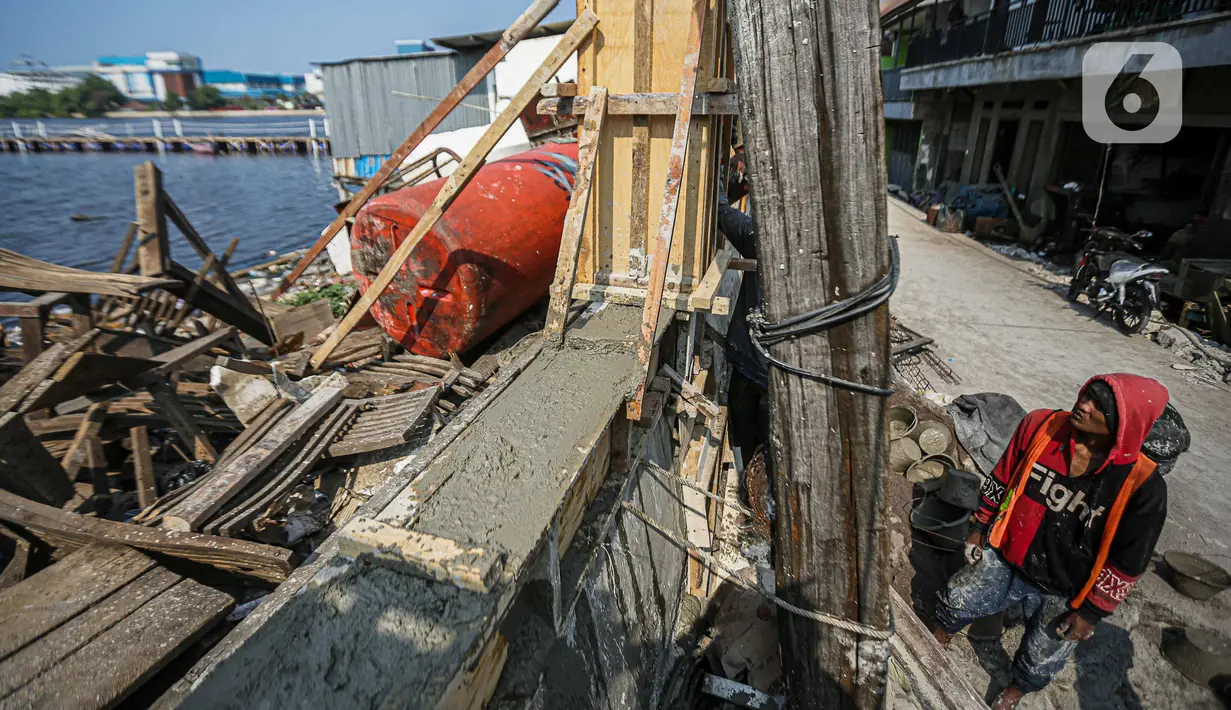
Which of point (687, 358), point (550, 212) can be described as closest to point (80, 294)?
point (550, 212)

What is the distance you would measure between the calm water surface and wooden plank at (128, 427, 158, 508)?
13530mm

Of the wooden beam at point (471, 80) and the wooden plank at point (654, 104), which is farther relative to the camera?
the wooden beam at point (471, 80)

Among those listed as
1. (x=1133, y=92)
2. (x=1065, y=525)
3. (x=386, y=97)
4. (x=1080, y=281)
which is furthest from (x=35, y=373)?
(x=386, y=97)

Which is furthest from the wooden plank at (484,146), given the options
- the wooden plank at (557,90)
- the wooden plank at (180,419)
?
the wooden plank at (180,419)

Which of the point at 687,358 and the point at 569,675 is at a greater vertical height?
the point at 687,358

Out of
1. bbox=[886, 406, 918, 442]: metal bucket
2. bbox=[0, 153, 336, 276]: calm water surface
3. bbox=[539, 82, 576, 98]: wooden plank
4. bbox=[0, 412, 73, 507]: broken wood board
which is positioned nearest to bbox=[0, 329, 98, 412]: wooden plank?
bbox=[0, 412, 73, 507]: broken wood board

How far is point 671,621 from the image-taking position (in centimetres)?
330

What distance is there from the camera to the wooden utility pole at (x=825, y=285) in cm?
142

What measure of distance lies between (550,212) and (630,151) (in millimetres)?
2093

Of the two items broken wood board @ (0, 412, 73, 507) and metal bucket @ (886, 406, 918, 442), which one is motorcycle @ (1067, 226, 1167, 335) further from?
broken wood board @ (0, 412, 73, 507)

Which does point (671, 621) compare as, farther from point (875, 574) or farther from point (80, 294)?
point (80, 294)

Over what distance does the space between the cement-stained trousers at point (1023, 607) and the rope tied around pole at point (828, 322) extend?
7.10 feet

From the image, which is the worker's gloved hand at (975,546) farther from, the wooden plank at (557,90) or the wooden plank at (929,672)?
the wooden plank at (557,90)

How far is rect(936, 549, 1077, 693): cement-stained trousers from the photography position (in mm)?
2918
